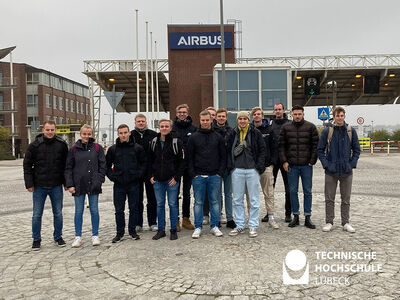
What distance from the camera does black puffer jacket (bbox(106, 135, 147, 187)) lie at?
5.68 meters

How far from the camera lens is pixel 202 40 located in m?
27.8

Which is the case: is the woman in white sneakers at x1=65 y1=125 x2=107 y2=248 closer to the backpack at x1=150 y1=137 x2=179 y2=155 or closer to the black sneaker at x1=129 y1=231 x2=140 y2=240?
the black sneaker at x1=129 y1=231 x2=140 y2=240

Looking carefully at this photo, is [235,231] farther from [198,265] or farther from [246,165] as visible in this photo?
[198,265]

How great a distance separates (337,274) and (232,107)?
2113 cm

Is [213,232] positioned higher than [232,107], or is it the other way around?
[232,107]

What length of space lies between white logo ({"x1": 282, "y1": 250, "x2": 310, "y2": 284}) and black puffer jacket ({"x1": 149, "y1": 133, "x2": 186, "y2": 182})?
6.96 feet

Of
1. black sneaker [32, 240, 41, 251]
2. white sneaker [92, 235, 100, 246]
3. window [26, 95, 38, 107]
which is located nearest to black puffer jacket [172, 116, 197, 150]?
white sneaker [92, 235, 100, 246]

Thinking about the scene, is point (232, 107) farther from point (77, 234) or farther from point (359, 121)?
point (77, 234)

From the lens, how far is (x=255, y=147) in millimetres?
5863

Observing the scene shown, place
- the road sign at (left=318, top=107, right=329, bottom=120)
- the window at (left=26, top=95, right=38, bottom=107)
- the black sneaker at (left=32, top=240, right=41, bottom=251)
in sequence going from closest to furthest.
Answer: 1. the black sneaker at (left=32, top=240, right=41, bottom=251)
2. the road sign at (left=318, top=107, right=329, bottom=120)
3. the window at (left=26, top=95, right=38, bottom=107)

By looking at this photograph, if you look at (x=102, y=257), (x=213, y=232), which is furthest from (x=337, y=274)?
(x=102, y=257)

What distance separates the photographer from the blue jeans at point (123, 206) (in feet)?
18.6

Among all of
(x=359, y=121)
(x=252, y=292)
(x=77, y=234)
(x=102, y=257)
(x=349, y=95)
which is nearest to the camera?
(x=252, y=292)

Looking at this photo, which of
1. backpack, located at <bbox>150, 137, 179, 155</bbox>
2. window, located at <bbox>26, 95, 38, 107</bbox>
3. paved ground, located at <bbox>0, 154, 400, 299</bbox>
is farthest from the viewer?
window, located at <bbox>26, 95, 38, 107</bbox>
